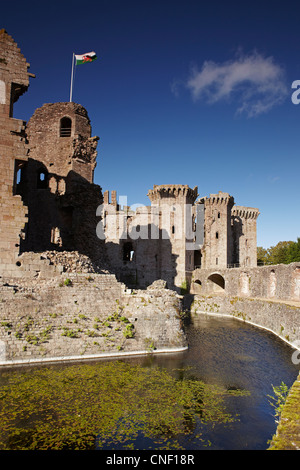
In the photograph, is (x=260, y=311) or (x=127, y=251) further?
(x=127, y=251)

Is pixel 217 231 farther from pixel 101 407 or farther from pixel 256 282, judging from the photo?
pixel 101 407

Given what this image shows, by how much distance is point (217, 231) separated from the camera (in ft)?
158

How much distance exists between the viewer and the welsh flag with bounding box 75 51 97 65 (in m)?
21.6

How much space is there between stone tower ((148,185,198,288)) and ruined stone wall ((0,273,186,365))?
25629mm

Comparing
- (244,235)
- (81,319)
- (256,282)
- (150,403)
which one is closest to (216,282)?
(256,282)

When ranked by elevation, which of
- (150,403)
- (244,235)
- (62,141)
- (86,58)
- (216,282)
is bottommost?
(150,403)

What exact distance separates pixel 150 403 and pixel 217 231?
1575 inches

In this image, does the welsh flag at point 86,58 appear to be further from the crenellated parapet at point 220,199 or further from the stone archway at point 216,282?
the crenellated parapet at point 220,199

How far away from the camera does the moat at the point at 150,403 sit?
305 inches

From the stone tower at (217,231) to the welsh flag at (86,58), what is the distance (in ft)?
98.8

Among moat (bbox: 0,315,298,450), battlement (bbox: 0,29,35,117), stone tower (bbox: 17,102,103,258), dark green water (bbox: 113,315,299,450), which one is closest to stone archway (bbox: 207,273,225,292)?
dark green water (bbox: 113,315,299,450)

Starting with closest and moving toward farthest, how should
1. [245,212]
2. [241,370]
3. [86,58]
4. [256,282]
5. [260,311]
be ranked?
[241,370] < [86,58] < [260,311] < [256,282] < [245,212]

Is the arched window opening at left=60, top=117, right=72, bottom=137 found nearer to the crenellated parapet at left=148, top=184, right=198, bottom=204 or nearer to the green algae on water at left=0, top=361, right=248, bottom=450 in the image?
the green algae on water at left=0, top=361, right=248, bottom=450

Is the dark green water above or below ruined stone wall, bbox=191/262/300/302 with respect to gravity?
below
